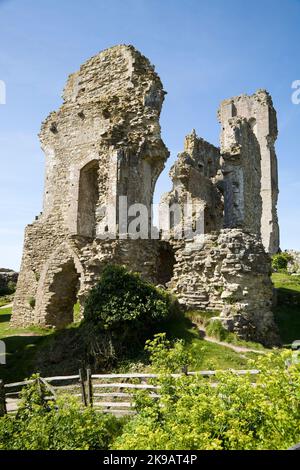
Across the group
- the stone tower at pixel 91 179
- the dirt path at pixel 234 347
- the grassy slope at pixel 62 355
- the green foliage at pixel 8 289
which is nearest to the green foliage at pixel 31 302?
the stone tower at pixel 91 179

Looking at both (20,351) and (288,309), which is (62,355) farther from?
(288,309)

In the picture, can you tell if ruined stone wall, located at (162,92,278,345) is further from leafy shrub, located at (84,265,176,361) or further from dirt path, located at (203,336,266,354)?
leafy shrub, located at (84,265,176,361)

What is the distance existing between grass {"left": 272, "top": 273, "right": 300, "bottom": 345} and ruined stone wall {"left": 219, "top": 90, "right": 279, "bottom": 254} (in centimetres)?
1989

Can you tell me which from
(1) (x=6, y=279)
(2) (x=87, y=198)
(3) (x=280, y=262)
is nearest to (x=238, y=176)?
(3) (x=280, y=262)

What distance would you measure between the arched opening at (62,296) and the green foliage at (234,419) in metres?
12.5

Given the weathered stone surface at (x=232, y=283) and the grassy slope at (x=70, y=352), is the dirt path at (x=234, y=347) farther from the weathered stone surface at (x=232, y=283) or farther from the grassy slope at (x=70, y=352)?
the weathered stone surface at (x=232, y=283)

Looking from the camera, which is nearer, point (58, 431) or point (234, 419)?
point (234, 419)

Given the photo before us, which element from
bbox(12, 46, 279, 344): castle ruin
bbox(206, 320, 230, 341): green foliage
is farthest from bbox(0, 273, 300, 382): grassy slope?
bbox(12, 46, 279, 344): castle ruin

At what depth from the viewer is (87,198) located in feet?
64.7

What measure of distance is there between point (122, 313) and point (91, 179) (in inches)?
374

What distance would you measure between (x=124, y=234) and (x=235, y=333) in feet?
19.5

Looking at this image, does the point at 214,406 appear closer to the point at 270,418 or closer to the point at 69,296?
the point at 270,418

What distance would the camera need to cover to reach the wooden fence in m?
8.89

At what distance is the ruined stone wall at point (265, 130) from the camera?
44.2 metres
